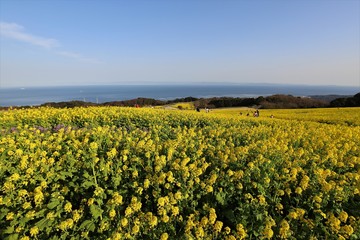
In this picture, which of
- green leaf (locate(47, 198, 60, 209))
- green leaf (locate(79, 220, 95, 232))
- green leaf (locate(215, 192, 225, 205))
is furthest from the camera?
green leaf (locate(215, 192, 225, 205))

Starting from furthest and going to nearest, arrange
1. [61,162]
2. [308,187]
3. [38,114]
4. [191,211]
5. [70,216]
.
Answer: [38,114]
[61,162]
[308,187]
[191,211]
[70,216]

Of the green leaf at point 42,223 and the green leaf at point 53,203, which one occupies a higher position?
the green leaf at point 53,203

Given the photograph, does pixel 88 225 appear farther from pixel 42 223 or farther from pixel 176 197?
pixel 176 197

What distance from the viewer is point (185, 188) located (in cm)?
408

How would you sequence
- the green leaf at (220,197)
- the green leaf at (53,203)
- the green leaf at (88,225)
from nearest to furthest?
the green leaf at (88,225) → the green leaf at (53,203) → the green leaf at (220,197)

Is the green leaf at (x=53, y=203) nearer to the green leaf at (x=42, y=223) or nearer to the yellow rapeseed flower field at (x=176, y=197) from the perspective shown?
the yellow rapeseed flower field at (x=176, y=197)

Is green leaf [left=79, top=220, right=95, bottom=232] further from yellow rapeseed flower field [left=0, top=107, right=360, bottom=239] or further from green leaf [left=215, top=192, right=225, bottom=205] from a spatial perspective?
green leaf [left=215, top=192, right=225, bottom=205]

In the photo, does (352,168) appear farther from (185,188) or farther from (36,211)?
(36,211)

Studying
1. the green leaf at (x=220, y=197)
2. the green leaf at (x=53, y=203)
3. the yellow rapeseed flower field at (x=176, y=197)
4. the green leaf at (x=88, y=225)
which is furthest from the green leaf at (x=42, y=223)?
the green leaf at (x=220, y=197)

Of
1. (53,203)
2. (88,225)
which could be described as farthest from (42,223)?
(88,225)

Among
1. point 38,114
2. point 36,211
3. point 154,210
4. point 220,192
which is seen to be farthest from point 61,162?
point 38,114

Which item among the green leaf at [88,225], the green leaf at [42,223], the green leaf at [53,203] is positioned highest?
the green leaf at [53,203]

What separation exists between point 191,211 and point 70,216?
1788mm

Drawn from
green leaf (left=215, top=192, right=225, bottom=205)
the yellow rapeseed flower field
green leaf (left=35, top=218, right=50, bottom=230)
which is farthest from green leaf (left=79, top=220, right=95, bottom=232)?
green leaf (left=215, top=192, right=225, bottom=205)
